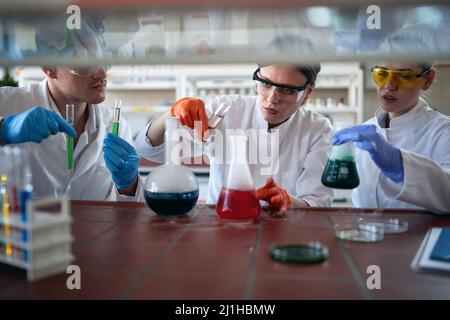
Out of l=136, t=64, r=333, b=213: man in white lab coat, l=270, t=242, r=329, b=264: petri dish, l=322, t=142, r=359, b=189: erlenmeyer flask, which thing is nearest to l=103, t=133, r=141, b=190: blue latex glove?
l=136, t=64, r=333, b=213: man in white lab coat

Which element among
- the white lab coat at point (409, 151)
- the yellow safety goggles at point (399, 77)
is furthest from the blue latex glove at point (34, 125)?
the yellow safety goggles at point (399, 77)

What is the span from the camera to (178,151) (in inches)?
54.1

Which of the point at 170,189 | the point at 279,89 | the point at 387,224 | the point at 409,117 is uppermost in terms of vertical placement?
the point at 279,89

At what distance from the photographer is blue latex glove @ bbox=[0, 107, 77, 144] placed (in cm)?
137

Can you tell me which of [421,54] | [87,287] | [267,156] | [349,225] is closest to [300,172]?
[267,156]

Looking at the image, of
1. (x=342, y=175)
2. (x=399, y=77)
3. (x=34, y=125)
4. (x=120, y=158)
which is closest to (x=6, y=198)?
(x=34, y=125)

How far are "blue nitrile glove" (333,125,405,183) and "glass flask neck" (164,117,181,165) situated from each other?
0.55 meters

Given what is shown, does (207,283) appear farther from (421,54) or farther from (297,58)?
(421,54)

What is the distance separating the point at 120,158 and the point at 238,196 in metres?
0.64

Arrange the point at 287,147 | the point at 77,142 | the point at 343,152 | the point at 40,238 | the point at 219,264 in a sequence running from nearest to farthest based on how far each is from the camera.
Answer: the point at 40,238 → the point at 219,264 → the point at 343,152 → the point at 77,142 → the point at 287,147

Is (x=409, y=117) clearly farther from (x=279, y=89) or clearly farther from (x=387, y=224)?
(x=387, y=224)

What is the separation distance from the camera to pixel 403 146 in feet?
6.61
